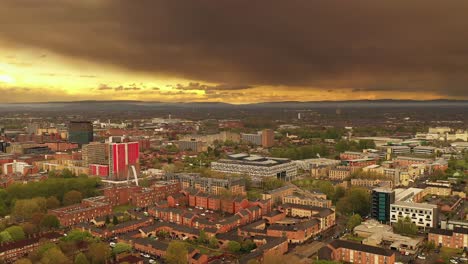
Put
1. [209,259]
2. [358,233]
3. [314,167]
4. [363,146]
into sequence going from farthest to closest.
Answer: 1. [363,146]
2. [314,167]
3. [358,233]
4. [209,259]

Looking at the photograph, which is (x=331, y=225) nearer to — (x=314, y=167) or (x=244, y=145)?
(x=314, y=167)

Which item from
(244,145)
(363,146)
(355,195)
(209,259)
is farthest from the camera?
(244,145)

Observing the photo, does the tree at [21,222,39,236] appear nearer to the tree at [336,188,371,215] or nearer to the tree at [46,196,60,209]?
Answer: the tree at [46,196,60,209]

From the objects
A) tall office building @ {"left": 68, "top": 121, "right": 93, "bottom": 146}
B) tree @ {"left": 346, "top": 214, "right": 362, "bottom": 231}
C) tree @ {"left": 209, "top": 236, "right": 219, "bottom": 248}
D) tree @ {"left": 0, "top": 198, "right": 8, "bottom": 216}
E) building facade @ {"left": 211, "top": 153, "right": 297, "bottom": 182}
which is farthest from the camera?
tall office building @ {"left": 68, "top": 121, "right": 93, "bottom": 146}

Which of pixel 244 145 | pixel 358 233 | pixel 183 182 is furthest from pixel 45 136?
pixel 358 233

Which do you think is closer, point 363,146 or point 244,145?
point 363,146

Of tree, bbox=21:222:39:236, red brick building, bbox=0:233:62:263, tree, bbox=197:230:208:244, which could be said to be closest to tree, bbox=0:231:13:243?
red brick building, bbox=0:233:62:263
